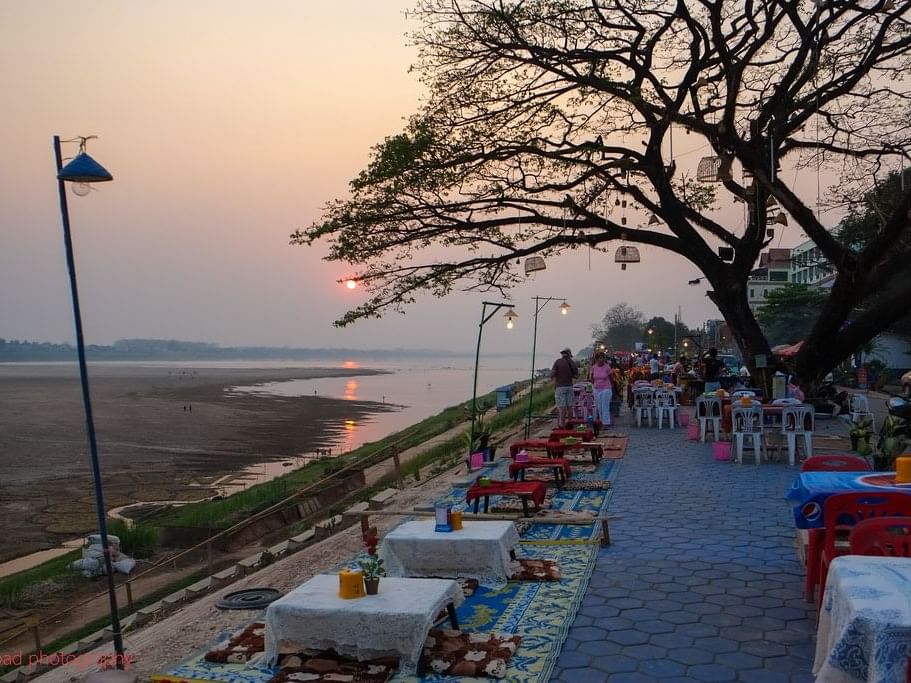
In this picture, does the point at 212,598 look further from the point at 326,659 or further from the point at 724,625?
the point at 724,625

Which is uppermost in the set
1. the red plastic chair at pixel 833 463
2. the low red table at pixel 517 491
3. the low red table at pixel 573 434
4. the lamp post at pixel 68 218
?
the lamp post at pixel 68 218

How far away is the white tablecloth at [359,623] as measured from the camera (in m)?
4.60

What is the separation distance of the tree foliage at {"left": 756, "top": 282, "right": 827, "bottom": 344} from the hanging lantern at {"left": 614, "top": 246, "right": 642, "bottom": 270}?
3125cm

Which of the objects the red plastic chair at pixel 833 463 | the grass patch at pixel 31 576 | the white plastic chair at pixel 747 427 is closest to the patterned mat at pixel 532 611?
the red plastic chair at pixel 833 463

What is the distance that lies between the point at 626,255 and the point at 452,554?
11.6 meters

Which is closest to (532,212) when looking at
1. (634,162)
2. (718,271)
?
(634,162)

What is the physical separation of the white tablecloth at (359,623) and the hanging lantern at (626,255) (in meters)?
12.7

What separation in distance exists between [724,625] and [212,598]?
491 cm

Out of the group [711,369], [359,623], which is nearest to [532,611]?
[359,623]

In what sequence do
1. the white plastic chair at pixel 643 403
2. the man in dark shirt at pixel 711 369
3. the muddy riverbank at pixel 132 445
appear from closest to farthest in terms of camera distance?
the muddy riverbank at pixel 132 445
the white plastic chair at pixel 643 403
the man in dark shirt at pixel 711 369

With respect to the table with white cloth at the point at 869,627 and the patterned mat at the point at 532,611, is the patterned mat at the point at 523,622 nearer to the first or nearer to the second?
the patterned mat at the point at 532,611

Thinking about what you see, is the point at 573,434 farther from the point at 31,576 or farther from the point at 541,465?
the point at 31,576

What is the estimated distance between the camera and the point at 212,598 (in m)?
7.52

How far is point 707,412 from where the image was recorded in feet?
48.0
